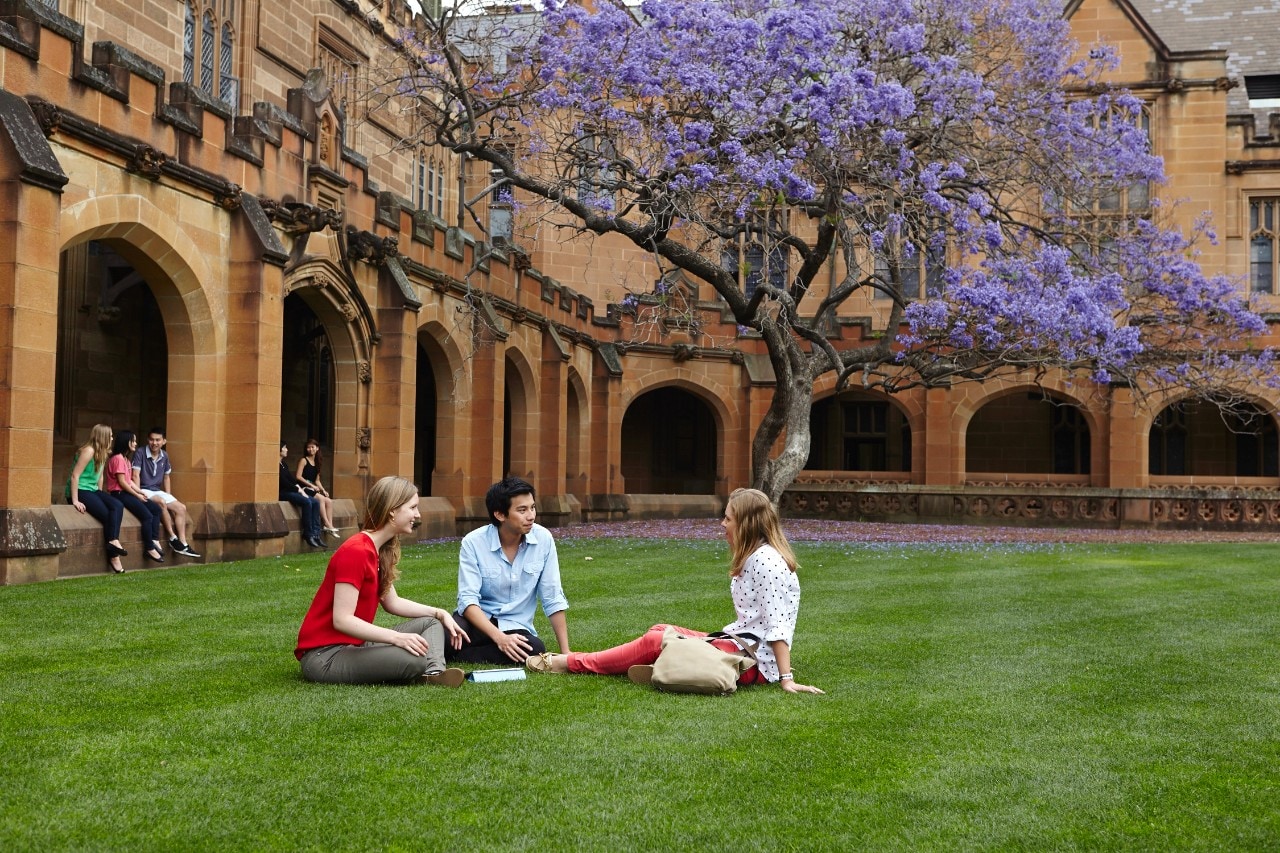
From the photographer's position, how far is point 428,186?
26594 millimetres

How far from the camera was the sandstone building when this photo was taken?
11.2 m

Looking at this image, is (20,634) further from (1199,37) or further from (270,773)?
(1199,37)

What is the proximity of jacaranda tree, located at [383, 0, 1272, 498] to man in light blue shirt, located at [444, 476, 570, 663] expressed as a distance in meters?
9.17

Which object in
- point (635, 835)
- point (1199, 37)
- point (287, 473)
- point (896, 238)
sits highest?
point (1199, 37)

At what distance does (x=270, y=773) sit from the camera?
162 inches

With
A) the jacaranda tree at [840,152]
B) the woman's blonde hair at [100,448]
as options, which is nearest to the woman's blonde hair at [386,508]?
the woman's blonde hair at [100,448]

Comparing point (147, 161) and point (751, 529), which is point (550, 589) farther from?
point (147, 161)

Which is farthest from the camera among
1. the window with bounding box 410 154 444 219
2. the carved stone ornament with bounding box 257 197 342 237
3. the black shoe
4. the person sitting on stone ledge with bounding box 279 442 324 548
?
the window with bounding box 410 154 444 219

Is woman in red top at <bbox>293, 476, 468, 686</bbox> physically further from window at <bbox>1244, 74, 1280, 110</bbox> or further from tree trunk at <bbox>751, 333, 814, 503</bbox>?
window at <bbox>1244, 74, 1280, 110</bbox>

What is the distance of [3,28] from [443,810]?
28.9 ft

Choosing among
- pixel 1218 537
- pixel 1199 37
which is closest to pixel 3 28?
pixel 1218 537

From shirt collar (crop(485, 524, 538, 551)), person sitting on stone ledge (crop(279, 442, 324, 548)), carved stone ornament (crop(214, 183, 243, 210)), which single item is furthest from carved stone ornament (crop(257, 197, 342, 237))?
shirt collar (crop(485, 524, 538, 551))

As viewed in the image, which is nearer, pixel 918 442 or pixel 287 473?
pixel 287 473

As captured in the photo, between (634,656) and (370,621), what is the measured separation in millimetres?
1253
